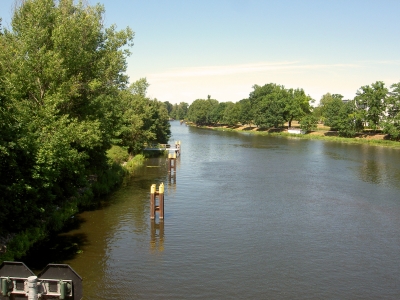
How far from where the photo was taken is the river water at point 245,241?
15102 mm

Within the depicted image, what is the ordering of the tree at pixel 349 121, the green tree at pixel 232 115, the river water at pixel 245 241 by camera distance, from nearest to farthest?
the river water at pixel 245 241 < the tree at pixel 349 121 < the green tree at pixel 232 115

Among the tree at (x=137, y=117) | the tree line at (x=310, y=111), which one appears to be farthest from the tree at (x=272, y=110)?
the tree at (x=137, y=117)

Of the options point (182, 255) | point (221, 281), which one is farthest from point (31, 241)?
point (221, 281)

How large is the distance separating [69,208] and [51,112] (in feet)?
18.6

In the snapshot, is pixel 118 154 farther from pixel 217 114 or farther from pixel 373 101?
pixel 217 114

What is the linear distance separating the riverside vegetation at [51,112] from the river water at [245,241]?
2.24 m

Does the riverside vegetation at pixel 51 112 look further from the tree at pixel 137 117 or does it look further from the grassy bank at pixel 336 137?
the grassy bank at pixel 336 137

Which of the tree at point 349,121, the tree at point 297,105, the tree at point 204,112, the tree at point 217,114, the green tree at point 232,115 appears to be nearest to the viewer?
the tree at point 349,121

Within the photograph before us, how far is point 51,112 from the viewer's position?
21484 millimetres

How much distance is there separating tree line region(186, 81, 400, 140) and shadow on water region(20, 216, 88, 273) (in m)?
74.2

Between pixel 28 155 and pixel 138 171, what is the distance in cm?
2403

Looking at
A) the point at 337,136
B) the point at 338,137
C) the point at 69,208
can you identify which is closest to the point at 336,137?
the point at 338,137


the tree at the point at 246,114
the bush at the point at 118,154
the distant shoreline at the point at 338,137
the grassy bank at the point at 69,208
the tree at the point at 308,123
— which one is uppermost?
the tree at the point at 246,114

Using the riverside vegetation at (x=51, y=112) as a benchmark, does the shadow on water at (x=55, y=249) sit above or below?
below
